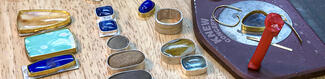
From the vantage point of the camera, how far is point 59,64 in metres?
0.73

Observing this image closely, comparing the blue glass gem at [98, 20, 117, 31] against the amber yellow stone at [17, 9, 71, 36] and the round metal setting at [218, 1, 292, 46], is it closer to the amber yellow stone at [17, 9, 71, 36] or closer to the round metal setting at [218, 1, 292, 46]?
the amber yellow stone at [17, 9, 71, 36]

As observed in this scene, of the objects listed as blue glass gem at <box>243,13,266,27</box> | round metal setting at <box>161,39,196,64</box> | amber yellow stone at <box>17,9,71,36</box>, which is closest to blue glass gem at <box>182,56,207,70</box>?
round metal setting at <box>161,39,196,64</box>

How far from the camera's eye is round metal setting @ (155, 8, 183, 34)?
0.81 m

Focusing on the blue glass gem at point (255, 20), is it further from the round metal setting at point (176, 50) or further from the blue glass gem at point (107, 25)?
the blue glass gem at point (107, 25)

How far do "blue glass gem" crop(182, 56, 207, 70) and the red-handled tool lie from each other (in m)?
0.09

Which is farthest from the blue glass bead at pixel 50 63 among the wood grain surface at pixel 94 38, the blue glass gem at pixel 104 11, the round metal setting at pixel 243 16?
the round metal setting at pixel 243 16

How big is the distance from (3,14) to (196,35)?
435 mm

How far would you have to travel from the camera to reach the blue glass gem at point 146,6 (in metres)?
0.86

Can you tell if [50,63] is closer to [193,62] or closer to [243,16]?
[193,62]

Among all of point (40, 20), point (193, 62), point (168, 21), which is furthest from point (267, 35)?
point (40, 20)

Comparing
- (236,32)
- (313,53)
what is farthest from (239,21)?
(313,53)

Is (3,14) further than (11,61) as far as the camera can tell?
Yes

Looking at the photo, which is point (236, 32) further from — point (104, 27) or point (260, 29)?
point (104, 27)

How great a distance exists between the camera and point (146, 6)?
0.86 m
